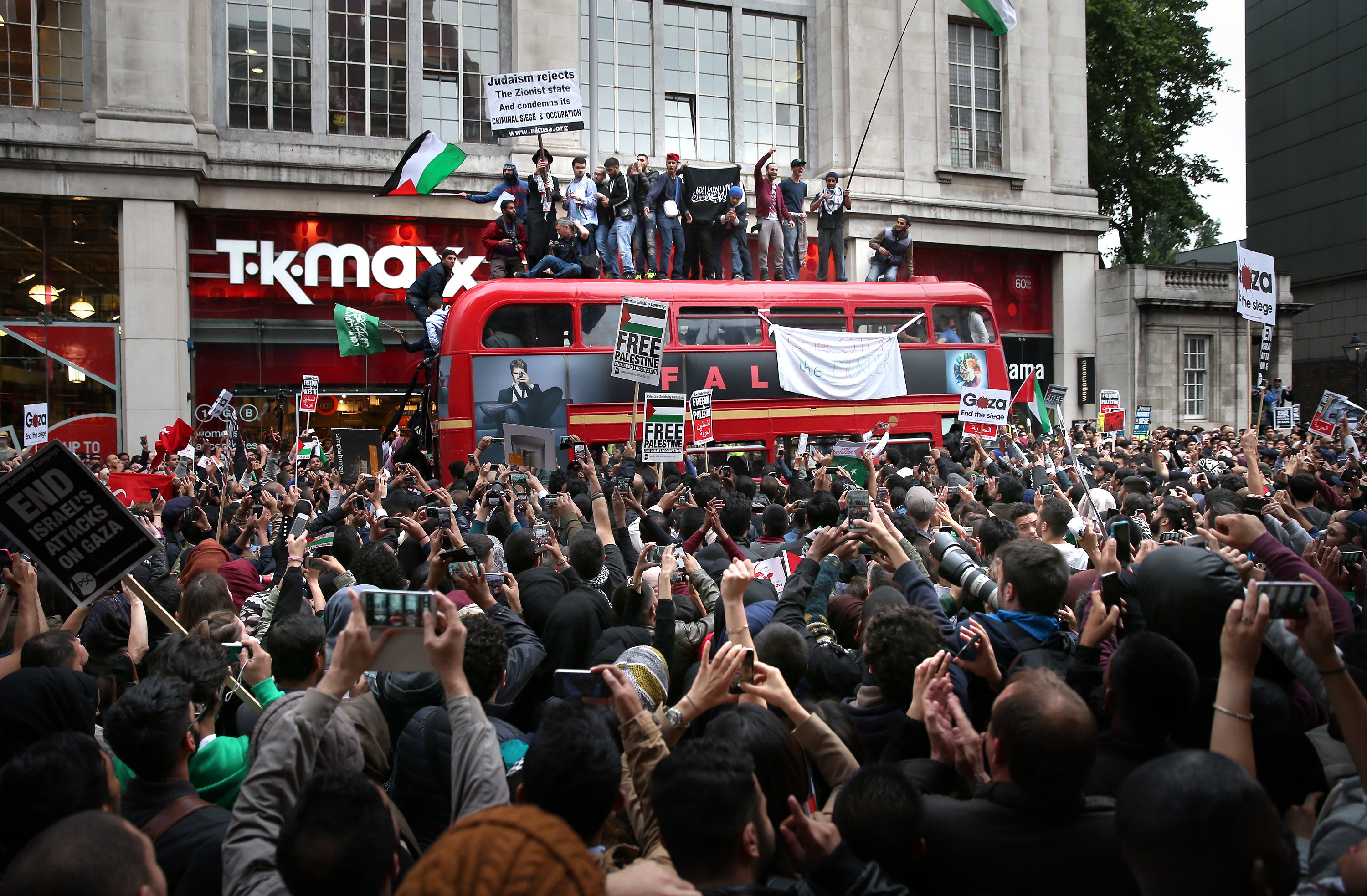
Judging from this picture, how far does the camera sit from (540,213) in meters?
16.7

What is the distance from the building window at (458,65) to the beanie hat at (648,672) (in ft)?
73.4

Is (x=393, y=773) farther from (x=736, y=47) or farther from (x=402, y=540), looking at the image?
(x=736, y=47)

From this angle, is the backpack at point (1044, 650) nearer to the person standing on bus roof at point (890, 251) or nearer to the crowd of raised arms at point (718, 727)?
the crowd of raised arms at point (718, 727)

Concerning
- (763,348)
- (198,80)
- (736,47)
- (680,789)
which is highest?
(736,47)

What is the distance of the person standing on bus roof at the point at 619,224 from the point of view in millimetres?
17312

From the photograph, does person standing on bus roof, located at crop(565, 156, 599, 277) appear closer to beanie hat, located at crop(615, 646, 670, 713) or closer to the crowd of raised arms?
the crowd of raised arms

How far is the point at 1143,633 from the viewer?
2754 millimetres

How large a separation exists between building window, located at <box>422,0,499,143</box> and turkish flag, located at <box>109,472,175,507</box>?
14485mm

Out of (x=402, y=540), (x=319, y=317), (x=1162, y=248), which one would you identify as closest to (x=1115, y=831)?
(x=402, y=540)

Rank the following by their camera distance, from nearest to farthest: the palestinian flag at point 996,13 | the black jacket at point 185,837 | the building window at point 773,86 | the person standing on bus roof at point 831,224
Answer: the black jacket at point 185,837 < the person standing on bus roof at point 831,224 < the palestinian flag at point 996,13 < the building window at point 773,86

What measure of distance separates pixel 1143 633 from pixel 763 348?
1378 cm

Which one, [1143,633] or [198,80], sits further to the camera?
[198,80]

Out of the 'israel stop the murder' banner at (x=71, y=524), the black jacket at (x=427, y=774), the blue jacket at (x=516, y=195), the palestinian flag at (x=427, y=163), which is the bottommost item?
the black jacket at (x=427, y=774)

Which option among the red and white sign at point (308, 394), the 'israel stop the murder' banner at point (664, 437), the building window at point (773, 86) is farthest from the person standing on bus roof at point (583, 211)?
the building window at point (773, 86)
